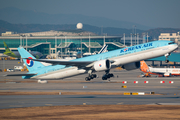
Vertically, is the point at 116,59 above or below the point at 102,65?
above

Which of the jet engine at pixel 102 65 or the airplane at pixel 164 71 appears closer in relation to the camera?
the jet engine at pixel 102 65

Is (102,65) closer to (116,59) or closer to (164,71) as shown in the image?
(116,59)

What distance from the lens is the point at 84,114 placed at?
3350 cm

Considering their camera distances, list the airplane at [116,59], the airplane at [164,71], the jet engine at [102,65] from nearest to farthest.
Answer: the airplane at [116,59], the jet engine at [102,65], the airplane at [164,71]

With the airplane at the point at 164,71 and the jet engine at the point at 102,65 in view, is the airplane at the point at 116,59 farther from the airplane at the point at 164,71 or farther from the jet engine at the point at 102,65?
the airplane at the point at 164,71

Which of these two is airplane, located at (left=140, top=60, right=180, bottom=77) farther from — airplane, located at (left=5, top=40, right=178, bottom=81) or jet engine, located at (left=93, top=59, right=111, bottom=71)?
jet engine, located at (left=93, top=59, right=111, bottom=71)

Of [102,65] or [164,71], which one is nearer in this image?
[102,65]

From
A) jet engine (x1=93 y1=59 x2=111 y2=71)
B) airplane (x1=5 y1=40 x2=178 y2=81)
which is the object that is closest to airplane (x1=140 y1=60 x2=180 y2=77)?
airplane (x1=5 y1=40 x2=178 y2=81)

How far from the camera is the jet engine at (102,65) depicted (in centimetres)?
5044

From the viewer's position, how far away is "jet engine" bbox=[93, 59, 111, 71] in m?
50.4

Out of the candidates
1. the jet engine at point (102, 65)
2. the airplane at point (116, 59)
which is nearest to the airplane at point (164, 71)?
the airplane at point (116, 59)

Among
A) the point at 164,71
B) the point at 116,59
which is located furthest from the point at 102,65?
the point at 164,71

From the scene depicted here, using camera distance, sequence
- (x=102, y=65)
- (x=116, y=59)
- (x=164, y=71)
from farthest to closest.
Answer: (x=164, y=71)
(x=116, y=59)
(x=102, y=65)

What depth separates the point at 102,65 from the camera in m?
50.5
